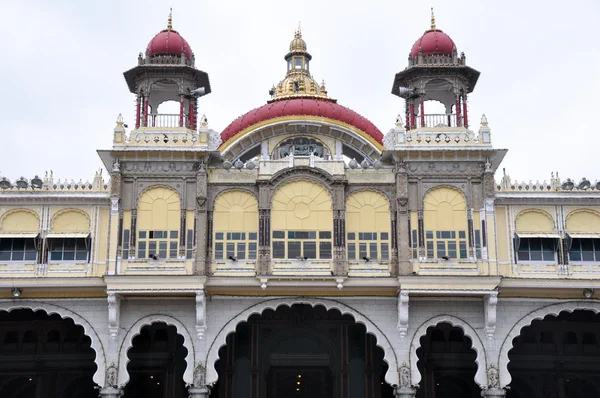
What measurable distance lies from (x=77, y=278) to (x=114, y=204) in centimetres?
335

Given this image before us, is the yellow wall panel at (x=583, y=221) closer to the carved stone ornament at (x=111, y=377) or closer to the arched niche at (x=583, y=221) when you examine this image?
the arched niche at (x=583, y=221)

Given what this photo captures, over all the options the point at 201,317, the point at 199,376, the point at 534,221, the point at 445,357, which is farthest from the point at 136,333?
the point at 534,221

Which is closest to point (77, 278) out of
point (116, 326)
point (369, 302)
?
point (116, 326)

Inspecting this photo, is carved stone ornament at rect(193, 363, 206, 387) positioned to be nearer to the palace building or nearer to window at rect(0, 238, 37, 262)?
the palace building

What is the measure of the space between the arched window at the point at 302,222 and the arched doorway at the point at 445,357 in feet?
25.1

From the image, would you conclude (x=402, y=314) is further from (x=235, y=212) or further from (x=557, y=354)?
(x=557, y=354)

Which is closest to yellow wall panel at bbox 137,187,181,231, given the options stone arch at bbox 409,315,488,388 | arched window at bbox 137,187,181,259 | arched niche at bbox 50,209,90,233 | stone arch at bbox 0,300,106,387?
arched window at bbox 137,187,181,259

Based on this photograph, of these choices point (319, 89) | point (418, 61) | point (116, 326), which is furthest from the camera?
point (319, 89)

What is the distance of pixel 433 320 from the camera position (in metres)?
32.8

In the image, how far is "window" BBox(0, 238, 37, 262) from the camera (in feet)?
111

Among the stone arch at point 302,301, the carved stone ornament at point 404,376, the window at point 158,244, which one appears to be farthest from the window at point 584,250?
the window at point 158,244

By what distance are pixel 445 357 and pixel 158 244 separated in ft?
47.1

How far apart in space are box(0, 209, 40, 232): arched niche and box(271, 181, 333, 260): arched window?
33.1 ft

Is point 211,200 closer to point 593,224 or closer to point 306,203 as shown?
point 306,203
